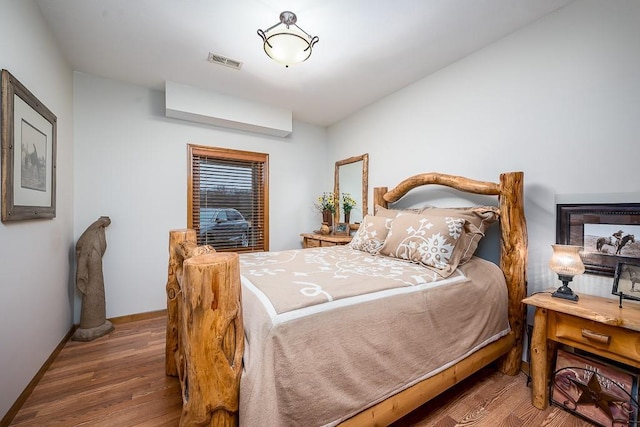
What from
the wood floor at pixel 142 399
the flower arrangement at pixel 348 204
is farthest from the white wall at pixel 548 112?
the flower arrangement at pixel 348 204

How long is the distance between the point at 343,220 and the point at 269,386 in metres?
3.11

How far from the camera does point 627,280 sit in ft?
4.66

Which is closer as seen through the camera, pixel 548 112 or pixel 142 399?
pixel 142 399

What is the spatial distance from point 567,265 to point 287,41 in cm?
231

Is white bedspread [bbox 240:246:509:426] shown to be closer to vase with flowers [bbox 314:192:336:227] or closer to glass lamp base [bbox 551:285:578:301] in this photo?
glass lamp base [bbox 551:285:578:301]

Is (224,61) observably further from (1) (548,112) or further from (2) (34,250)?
(1) (548,112)

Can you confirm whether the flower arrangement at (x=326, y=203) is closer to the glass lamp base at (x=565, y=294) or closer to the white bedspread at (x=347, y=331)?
the white bedspread at (x=347, y=331)

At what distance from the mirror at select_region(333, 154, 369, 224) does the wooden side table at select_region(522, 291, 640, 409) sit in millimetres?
2169

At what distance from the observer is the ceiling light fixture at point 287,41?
1.83m

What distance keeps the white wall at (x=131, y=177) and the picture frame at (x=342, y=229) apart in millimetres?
1836

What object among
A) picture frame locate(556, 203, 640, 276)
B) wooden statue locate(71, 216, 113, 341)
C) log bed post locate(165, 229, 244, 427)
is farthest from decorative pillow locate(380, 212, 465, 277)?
wooden statue locate(71, 216, 113, 341)

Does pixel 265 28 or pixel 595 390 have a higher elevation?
pixel 265 28

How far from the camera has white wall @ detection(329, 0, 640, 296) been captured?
1592mm

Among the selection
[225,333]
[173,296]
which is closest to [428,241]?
[225,333]
